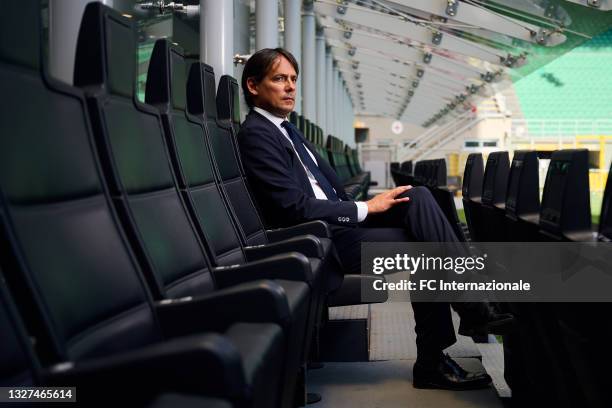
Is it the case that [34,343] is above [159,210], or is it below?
below

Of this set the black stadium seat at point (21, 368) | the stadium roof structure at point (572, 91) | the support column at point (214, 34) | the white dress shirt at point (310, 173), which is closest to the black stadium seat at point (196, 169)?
the white dress shirt at point (310, 173)

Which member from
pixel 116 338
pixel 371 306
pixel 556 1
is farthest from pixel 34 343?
pixel 556 1

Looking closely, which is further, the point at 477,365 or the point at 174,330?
the point at 477,365

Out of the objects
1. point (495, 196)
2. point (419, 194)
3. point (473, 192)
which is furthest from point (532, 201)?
point (473, 192)

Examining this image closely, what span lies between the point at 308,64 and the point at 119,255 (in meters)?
11.3

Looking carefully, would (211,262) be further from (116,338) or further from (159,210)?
(116,338)

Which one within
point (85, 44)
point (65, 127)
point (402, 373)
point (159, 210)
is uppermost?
point (85, 44)

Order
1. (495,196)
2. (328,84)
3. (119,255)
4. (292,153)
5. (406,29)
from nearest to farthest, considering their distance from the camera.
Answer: (119,255) < (495,196) < (292,153) < (406,29) < (328,84)

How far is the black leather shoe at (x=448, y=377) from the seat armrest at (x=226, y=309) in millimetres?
1630

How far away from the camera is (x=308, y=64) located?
500 inches

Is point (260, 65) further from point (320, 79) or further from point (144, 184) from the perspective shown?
point (320, 79)

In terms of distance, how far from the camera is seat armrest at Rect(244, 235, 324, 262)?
8.53 feet

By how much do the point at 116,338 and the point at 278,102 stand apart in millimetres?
2094

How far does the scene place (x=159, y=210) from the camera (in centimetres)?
208
